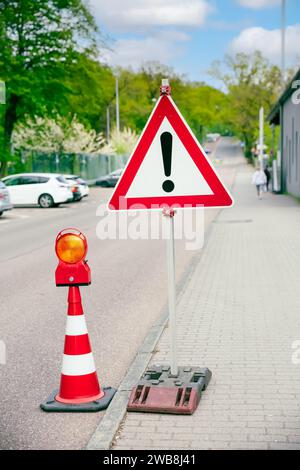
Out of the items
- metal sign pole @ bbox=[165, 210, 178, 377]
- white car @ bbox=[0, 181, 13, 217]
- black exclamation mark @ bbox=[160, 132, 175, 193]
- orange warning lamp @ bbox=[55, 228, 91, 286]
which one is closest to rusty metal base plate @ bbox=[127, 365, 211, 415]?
metal sign pole @ bbox=[165, 210, 178, 377]

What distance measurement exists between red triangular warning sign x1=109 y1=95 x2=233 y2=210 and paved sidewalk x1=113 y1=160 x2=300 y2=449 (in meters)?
1.38

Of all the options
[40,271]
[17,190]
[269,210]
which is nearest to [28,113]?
[17,190]

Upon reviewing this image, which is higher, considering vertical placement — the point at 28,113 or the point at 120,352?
the point at 28,113

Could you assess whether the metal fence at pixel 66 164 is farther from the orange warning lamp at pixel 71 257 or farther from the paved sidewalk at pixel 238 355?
the orange warning lamp at pixel 71 257

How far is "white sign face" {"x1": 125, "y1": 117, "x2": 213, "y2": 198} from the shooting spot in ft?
15.9

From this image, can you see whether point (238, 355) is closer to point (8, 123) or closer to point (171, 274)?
point (171, 274)

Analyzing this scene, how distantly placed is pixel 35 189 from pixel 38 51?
855 cm

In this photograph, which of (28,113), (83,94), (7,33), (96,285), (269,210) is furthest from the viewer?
(83,94)

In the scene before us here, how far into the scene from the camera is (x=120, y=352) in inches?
260

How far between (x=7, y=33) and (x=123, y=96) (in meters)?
64.2

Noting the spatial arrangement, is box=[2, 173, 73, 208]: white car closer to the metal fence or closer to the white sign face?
the metal fence

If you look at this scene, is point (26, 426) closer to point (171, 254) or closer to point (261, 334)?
point (171, 254)

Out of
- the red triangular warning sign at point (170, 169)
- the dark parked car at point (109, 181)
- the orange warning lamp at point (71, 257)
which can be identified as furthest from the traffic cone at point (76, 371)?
the dark parked car at point (109, 181)

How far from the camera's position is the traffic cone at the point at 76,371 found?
16.3 feet
